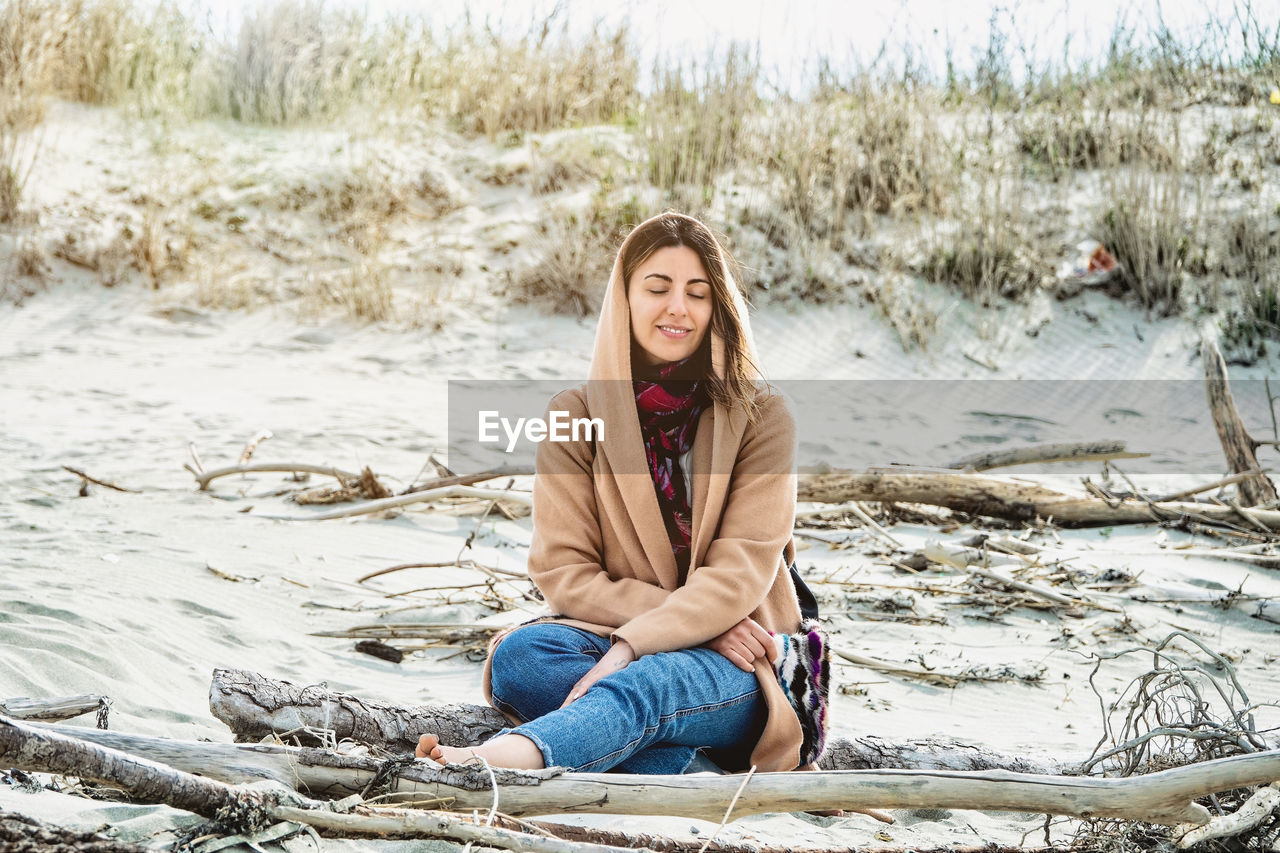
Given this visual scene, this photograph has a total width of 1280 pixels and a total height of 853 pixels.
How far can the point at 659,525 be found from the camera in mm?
2664

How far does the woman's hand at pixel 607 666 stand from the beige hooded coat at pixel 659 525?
4 cm

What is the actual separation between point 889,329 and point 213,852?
26.4 feet

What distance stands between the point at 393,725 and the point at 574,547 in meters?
0.57

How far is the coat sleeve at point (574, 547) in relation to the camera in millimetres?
2627

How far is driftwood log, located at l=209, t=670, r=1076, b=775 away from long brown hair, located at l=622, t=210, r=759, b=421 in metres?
0.82

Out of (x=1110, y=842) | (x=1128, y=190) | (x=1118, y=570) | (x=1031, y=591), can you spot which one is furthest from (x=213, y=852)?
(x=1128, y=190)

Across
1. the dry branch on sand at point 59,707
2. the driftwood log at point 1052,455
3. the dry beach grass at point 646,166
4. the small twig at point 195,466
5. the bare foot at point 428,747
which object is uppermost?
the dry beach grass at point 646,166

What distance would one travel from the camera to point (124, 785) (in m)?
1.64

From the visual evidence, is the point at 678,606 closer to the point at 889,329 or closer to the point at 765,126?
the point at 889,329

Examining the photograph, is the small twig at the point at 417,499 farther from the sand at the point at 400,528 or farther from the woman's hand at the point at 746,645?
the woman's hand at the point at 746,645

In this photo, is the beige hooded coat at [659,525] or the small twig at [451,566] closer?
the beige hooded coat at [659,525]

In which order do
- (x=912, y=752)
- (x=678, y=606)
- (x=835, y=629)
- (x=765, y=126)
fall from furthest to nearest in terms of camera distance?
(x=765, y=126) → (x=835, y=629) → (x=912, y=752) → (x=678, y=606)

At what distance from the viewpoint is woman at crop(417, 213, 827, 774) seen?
8.10 ft

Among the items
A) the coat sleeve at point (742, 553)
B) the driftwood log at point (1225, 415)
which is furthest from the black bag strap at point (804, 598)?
the driftwood log at point (1225, 415)
